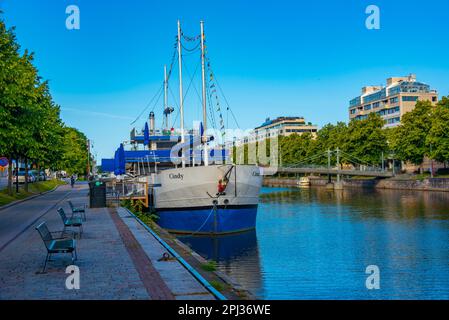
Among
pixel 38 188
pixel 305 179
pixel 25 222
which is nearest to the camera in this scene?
pixel 25 222

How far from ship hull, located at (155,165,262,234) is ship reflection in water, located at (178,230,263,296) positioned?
2.37ft

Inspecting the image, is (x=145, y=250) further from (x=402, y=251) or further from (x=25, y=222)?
(x=402, y=251)

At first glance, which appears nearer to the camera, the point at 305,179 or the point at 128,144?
the point at 128,144

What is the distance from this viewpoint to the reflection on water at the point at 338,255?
17745 mm

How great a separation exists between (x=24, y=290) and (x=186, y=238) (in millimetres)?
19545

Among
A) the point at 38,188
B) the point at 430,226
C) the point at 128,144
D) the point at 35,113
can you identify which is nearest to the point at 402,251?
the point at 430,226

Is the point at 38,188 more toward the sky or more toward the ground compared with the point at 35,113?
more toward the ground

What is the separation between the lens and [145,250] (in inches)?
638

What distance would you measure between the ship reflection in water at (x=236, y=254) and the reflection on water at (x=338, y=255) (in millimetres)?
39

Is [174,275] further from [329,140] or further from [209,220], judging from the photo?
[329,140]

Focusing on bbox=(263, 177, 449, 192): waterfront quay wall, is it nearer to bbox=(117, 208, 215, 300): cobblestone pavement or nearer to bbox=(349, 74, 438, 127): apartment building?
bbox=(349, 74, 438, 127): apartment building

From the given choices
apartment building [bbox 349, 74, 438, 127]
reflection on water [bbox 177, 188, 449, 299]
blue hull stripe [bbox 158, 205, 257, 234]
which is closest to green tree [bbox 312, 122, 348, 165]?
apartment building [bbox 349, 74, 438, 127]

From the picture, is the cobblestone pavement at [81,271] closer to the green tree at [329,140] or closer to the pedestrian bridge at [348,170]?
the pedestrian bridge at [348,170]

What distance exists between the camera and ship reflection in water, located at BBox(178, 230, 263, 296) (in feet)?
65.3
